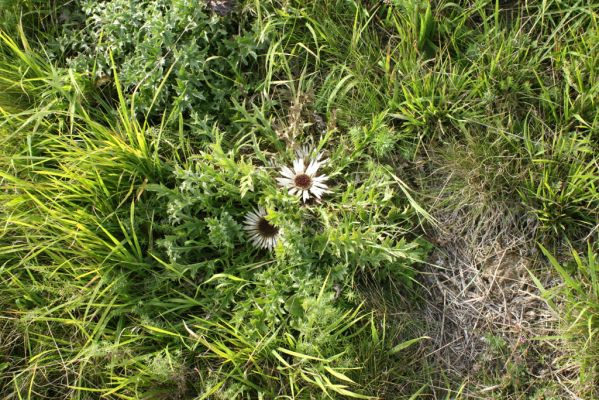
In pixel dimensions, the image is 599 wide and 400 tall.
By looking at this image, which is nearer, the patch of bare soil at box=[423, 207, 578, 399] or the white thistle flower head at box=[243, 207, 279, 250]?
the patch of bare soil at box=[423, 207, 578, 399]

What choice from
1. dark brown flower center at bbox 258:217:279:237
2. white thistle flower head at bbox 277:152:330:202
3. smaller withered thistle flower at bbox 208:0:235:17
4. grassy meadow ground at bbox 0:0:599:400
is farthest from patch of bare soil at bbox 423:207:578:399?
smaller withered thistle flower at bbox 208:0:235:17

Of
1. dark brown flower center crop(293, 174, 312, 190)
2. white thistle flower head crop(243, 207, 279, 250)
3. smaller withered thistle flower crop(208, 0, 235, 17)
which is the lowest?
white thistle flower head crop(243, 207, 279, 250)

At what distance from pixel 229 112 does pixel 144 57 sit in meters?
0.45

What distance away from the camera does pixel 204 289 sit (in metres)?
2.49

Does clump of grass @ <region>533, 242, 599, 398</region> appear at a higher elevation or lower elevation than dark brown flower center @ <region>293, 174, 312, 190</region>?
lower

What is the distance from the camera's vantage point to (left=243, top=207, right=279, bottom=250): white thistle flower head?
2469 mm

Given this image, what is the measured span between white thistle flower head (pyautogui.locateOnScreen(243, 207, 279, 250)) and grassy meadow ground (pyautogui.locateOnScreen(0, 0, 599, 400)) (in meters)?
0.01

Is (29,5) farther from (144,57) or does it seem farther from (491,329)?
(491,329)

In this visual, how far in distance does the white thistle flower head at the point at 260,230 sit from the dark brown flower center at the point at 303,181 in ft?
0.67

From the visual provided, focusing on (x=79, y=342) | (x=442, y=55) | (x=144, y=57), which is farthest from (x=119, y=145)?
(x=442, y=55)

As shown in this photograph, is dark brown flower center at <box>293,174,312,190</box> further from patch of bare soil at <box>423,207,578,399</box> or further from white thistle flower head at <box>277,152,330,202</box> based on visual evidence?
patch of bare soil at <box>423,207,578,399</box>

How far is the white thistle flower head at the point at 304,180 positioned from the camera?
2.50 m

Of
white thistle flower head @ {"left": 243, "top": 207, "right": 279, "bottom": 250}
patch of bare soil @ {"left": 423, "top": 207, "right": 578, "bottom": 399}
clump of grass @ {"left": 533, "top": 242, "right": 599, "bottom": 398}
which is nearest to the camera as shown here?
clump of grass @ {"left": 533, "top": 242, "right": 599, "bottom": 398}

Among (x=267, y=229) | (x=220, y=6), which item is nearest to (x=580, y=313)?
(x=267, y=229)
